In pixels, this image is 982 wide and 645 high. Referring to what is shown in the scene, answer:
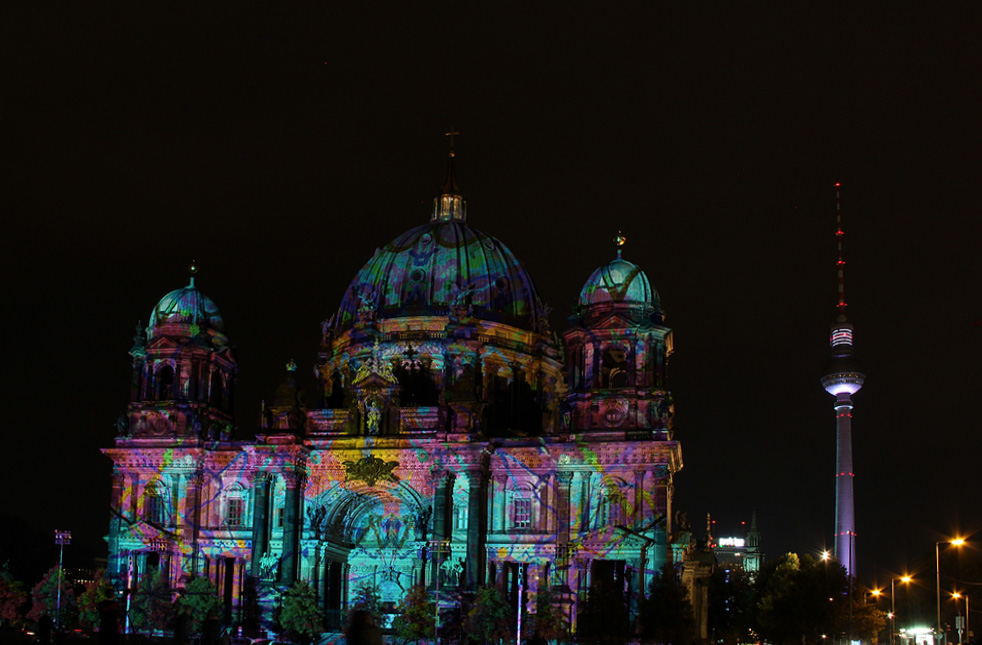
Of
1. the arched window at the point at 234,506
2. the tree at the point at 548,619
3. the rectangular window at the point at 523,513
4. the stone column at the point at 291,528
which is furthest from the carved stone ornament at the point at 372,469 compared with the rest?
the tree at the point at 548,619

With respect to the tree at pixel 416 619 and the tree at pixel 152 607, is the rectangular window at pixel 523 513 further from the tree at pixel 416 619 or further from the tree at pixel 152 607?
the tree at pixel 152 607

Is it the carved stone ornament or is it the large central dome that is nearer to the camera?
the carved stone ornament

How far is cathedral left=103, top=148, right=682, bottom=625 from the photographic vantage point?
81.9 m

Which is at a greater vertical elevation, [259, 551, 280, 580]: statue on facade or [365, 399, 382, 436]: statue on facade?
[365, 399, 382, 436]: statue on facade

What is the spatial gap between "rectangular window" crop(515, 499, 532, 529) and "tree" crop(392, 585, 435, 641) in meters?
8.22

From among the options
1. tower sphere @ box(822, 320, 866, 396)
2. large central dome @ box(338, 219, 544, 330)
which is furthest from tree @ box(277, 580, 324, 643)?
tower sphere @ box(822, 320, 866, 396)

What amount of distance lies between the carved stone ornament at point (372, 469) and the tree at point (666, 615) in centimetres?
1781

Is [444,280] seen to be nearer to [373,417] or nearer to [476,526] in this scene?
[373,417]

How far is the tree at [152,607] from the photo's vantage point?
8100cm

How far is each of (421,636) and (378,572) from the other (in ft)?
36.8

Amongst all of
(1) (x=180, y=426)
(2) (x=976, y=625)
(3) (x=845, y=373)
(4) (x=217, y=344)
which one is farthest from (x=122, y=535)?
(3) (x=845, y=373)

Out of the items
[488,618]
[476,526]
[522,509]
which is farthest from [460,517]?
[488,618]

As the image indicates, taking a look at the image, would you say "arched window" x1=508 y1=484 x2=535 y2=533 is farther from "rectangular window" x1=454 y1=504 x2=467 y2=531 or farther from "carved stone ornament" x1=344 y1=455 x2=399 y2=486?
"carved stone ornament" x1=344 y1=455 x2=399 y2=486

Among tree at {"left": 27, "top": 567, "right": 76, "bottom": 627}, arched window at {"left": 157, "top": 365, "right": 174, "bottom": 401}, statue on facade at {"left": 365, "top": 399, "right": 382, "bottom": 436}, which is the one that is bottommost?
tree at {"left": 27, "top": 567, "right": 76, "bottom": 627}
